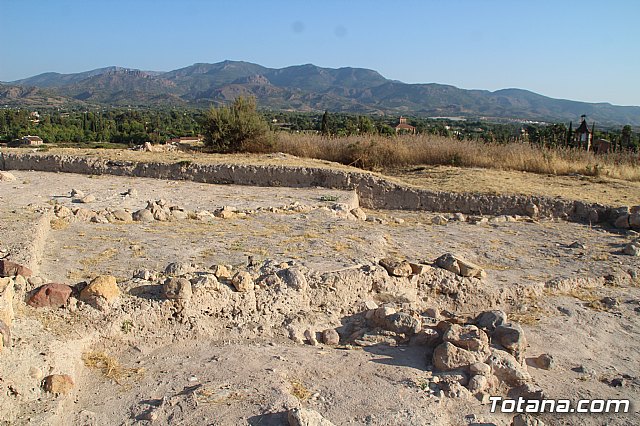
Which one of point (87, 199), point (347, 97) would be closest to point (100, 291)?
point (87, 199)

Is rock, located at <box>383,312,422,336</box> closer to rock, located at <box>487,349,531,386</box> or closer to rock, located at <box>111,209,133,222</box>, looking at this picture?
rock, located at <box>487,349,531,386</box>

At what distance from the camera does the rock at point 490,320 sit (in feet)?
15.2

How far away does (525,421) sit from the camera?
351 centimetres

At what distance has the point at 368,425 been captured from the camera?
134 inches

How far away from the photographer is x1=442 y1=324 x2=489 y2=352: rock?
4215 millimetres

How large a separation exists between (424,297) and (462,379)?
153 cm

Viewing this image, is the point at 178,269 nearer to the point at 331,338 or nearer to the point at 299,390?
the point at 331,338

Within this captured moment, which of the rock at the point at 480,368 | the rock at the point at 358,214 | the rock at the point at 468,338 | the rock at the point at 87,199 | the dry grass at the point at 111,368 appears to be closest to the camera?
the dry grass at the point at 111,368

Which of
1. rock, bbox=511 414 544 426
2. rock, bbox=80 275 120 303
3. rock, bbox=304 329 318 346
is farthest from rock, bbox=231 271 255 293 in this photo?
rock, bbox=511 414 544 426

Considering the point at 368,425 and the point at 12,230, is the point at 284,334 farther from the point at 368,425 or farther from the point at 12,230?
the point at 12,230

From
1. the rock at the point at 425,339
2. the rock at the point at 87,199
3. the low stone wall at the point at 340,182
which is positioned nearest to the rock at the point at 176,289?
the rock at the point at 425,339

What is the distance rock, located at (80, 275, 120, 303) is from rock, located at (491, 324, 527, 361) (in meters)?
3.09

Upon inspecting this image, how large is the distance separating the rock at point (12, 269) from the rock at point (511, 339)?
3.88 metres

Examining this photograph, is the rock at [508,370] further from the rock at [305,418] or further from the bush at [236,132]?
the bush at [236,132]
